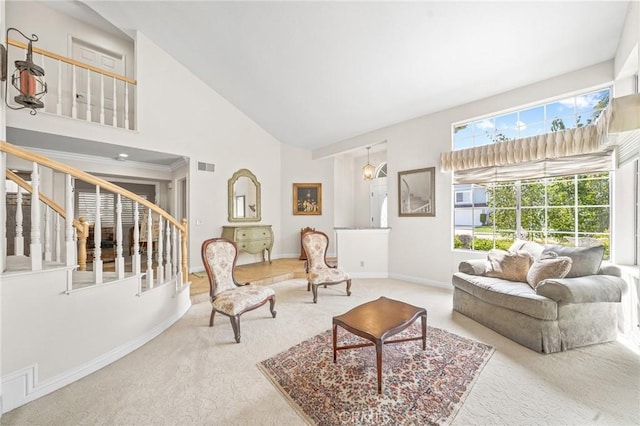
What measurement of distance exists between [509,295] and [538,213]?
169 cm

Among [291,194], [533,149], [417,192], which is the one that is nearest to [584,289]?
[533,149]

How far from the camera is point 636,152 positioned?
226 centimetres

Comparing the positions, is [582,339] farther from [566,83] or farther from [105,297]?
[105,297]

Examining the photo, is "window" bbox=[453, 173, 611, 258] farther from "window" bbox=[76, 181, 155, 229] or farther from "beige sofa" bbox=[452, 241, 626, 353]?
"window" bbox=[76, 181, 155, 229]

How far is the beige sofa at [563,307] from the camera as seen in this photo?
2.29 meters

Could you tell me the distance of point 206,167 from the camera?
17.0ft

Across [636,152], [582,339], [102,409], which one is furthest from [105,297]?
[636,152]

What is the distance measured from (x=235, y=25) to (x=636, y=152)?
4696 mm

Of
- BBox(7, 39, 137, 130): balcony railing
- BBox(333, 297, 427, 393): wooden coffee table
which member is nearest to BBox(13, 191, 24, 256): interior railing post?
BBox(7, 39, 137, 130): balcony railing

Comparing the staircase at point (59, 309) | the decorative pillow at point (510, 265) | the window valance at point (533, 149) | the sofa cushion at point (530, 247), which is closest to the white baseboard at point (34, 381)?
the staircase at point (59, 309)

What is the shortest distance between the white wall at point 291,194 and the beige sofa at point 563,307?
4.23 m

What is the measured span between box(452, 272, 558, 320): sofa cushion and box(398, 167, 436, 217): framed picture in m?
1.55

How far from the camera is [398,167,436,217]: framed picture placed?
4.40 metres

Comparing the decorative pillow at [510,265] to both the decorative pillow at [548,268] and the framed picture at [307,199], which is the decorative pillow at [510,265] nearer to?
the decorative pillow at [548,268]
